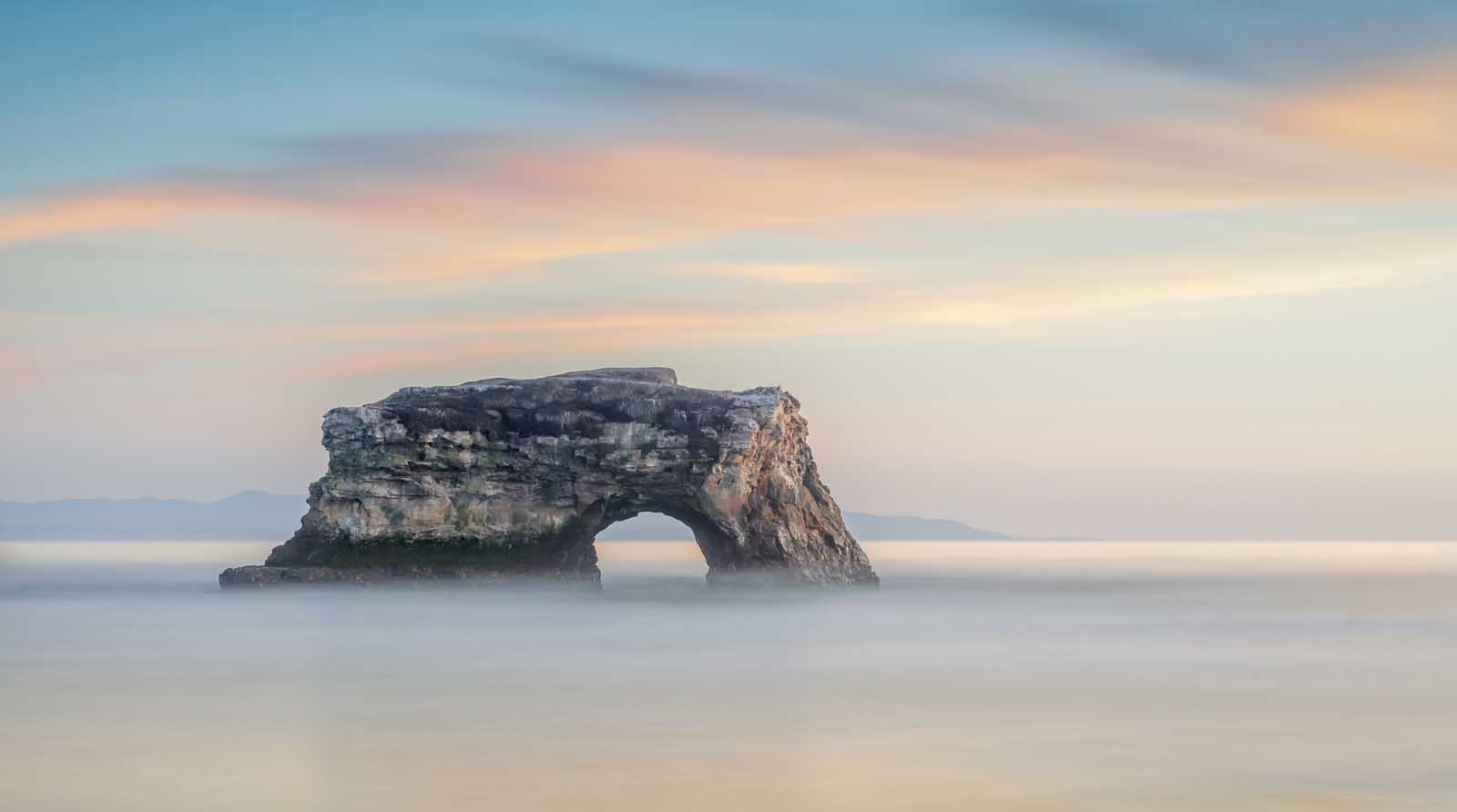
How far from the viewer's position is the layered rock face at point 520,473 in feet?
200

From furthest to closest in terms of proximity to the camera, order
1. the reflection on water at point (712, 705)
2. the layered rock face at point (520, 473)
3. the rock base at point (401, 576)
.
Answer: the rock base at point (401, 576)
the layered rock face at point (520, 473)
the reflection on water at point (712, 705)

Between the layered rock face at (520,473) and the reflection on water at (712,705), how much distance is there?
2.51 meters

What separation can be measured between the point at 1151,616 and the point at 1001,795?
1459 inches

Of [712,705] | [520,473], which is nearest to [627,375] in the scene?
[520,473]

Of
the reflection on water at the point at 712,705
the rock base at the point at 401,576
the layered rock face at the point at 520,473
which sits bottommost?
the reflection on water at the point at 712,705

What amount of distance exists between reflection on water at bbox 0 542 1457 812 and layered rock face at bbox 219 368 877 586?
8.25ft

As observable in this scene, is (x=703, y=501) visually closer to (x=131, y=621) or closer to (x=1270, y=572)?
(x=131, y=621)

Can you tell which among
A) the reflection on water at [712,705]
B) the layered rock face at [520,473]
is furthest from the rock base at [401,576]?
the reflection on water at [712,705]

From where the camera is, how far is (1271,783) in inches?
916

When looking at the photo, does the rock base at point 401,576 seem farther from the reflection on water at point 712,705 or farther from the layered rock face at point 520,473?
the reflection on water at point 712,705

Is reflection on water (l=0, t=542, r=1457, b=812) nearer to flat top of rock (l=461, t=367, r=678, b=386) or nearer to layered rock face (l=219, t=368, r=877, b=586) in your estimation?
layered rock face (l=219, t=368, r=877, b=586)

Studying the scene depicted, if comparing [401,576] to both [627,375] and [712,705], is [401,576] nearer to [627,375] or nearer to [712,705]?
[627,375]

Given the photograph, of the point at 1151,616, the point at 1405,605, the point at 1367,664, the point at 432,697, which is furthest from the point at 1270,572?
the point at 432,697

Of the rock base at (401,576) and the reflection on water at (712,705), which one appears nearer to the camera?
the reflection on water at (712,705)
